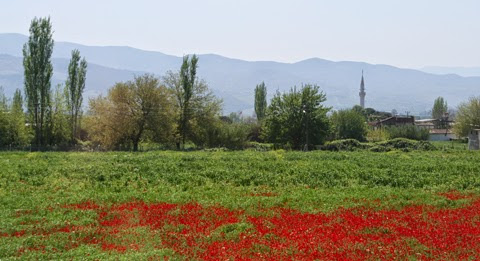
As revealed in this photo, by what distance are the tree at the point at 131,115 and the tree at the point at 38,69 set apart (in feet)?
22.6

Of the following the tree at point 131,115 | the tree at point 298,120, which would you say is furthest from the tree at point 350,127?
the tree at point 131,115

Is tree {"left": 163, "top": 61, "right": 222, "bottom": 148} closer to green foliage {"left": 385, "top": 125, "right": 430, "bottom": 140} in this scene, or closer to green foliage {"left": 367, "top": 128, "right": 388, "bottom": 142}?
green foliage {"left": 367, "top": 128, "right": 388, "bottom": 142}

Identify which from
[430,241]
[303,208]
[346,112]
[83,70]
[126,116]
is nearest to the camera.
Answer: [430,241]

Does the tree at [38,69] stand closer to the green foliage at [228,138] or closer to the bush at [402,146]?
the green foliage at [228,138]

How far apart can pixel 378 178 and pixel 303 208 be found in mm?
9831

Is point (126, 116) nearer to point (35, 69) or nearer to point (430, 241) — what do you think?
point (35, 69)

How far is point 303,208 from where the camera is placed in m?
17.4

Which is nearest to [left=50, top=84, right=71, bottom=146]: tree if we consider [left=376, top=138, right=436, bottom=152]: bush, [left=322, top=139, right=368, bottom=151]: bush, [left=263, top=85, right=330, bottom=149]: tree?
[left=263, top=85, right=330, bottom=149]: tree

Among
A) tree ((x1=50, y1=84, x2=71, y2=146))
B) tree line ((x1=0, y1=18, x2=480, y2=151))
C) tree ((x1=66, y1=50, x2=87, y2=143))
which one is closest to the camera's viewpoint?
tree line ((x1=0, y1=18, x2=480, y2=151))

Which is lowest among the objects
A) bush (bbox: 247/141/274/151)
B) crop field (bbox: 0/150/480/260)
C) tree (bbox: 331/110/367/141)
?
bush (bbox: 247/141/274/151)

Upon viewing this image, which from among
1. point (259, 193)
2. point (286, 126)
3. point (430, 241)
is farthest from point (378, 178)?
point (286, 126)

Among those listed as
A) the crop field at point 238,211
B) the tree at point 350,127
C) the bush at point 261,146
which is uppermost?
the tree at point 350,127

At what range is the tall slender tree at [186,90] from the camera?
63.4 meters

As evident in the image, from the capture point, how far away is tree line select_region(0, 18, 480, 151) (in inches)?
2227
